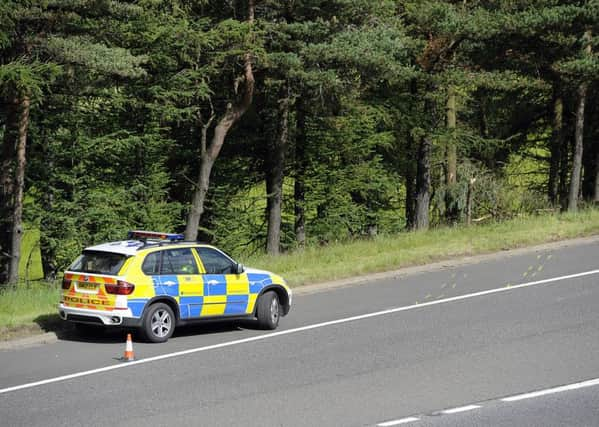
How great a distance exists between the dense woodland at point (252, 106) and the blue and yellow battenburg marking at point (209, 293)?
8.39m

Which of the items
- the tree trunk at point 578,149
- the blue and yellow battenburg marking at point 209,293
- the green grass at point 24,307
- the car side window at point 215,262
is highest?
the tree trunk at point 578,149

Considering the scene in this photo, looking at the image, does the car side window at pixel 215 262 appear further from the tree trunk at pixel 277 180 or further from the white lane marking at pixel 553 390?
the tree trunk at pixel 277 180

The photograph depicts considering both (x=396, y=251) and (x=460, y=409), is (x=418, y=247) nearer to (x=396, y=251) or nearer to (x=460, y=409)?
(x=396, y=251)

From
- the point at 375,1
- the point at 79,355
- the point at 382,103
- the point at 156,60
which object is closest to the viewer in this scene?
the point at 79,355

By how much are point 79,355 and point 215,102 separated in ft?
68.8

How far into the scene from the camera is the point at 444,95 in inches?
1389

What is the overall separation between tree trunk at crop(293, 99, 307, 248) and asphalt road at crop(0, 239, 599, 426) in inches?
749

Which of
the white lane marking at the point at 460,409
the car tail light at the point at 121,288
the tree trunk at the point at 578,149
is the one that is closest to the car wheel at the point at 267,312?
the car tail light at the point at 121,288

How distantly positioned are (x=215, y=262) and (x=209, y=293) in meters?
0.67

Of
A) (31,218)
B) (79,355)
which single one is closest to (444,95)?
(31,218)

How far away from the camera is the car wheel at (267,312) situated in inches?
661

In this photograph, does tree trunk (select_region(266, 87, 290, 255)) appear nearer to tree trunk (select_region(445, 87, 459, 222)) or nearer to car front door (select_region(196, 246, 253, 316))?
tree trunk (select_region(445, 87, 459, 222))

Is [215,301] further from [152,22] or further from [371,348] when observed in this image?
[152,22]

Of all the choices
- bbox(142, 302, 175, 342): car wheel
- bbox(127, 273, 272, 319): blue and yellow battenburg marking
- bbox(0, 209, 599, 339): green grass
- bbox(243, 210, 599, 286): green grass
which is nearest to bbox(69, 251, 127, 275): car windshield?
bbox(127, 273, 272, 319): blue and yellow battenburg marking
